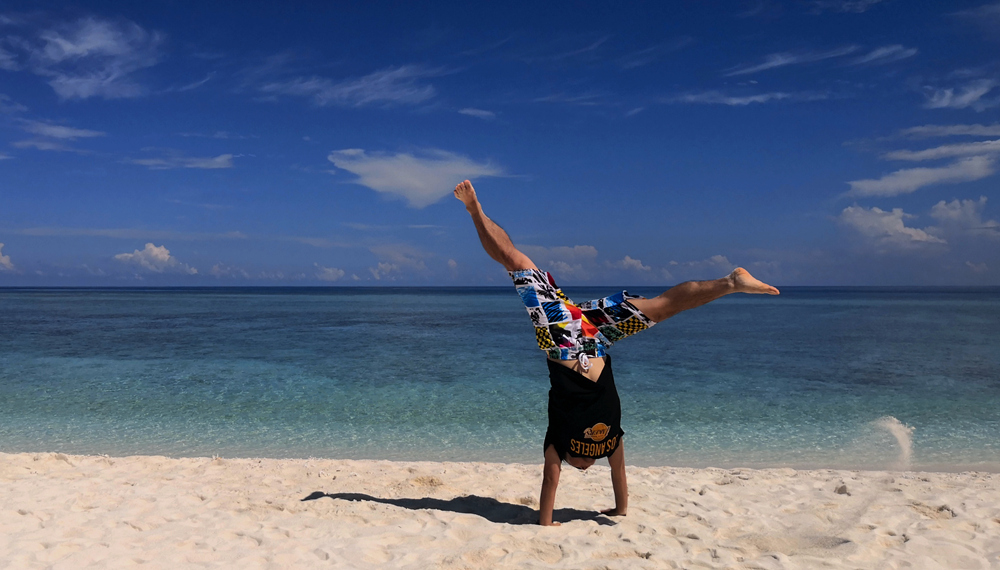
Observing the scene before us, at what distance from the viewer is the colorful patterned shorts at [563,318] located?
455 cm

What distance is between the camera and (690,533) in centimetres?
462

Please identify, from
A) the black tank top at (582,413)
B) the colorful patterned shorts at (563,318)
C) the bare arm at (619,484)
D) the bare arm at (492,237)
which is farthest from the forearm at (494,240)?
the bare arm at (619,484)

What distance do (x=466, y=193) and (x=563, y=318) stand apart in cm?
131

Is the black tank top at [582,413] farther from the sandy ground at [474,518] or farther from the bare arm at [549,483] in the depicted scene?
the sandy ground at [474,518]

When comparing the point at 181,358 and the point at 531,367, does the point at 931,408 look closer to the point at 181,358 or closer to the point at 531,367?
the point at 531,367

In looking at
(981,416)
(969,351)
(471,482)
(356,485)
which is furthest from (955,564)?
(969,351)

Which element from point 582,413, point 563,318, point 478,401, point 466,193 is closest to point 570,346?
point 563,318

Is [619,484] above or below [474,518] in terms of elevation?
above

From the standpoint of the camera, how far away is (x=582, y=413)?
15.1ft

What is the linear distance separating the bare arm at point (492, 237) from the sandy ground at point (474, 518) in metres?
2.20

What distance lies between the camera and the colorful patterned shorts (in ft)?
14.9

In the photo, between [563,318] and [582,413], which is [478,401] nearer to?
[582,413]

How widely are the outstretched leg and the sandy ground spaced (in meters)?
1.81

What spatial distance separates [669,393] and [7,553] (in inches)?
467
